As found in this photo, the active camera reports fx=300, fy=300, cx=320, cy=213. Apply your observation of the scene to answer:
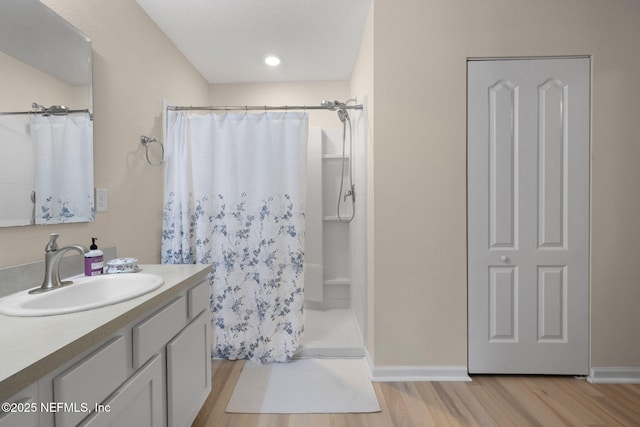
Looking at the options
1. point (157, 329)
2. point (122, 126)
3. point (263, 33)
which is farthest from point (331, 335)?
point (263, 33)

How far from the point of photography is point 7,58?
116cm

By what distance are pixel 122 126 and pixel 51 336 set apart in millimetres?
1448

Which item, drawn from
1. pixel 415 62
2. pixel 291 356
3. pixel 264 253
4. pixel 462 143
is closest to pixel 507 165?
pixel 462 143

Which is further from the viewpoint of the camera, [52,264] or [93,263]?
[93,263]

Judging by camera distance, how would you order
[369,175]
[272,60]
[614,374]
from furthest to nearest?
[272,60] < [369,175] < [614,374]

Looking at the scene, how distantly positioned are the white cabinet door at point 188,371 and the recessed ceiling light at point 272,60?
2.30 meters

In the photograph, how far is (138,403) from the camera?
41.2 inches

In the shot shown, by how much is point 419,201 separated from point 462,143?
469 millimetres

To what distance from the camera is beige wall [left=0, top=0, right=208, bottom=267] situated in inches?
57.3

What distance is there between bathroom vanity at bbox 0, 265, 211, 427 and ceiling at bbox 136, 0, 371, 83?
1841 millimetres

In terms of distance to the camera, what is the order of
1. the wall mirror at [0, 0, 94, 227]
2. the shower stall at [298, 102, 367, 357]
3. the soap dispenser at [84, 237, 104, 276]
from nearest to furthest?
the wall mirror at [0, 0, 94, 227]
the soap dispenser at [84, 237, 104, 276]
the shower stall at [298, 102, 367, 357]

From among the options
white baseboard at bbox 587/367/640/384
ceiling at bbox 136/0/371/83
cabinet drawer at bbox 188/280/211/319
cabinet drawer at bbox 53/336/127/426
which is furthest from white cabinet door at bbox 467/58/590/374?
cabinet drawer at bbox 53/336/127/426

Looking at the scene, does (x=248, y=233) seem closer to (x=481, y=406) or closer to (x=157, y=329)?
(x=157, y=329)

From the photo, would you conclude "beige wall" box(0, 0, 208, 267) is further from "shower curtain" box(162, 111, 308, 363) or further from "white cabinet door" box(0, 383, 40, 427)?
"white cabinet door" box(0, 383, 40, 427)
